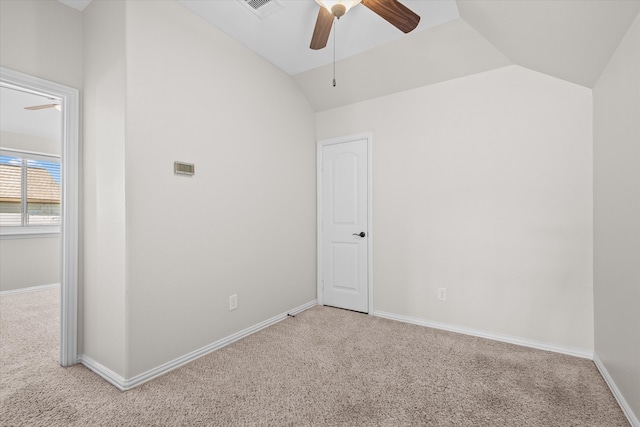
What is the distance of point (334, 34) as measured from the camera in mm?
2670

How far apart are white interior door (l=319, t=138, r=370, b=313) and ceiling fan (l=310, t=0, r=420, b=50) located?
159 cm

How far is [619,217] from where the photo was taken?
1808mm

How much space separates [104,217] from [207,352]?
1314 millimetres

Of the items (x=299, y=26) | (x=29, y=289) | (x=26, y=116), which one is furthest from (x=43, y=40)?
(x=29, y=289)

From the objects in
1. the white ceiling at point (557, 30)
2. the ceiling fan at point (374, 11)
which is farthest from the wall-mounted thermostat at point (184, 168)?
the white ceiling at point (557, 30)

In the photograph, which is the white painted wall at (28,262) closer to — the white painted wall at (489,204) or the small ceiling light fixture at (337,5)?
the white painted wall at (489,204)

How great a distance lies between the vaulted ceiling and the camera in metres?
1.80

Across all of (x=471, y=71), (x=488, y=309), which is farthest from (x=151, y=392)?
(x=471, y=71)

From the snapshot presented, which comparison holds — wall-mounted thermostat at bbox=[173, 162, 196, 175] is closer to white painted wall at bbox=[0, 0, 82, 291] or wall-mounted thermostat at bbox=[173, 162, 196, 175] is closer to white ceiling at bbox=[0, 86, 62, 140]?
white painted wall at bbox=[0, 0, 82, 291]

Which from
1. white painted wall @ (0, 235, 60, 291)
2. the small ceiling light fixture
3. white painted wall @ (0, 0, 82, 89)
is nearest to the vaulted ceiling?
white painted wall @ (0, 0, 82, 89)

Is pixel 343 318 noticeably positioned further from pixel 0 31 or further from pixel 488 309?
pixel 0 31

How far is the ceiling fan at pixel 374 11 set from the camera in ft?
5.77

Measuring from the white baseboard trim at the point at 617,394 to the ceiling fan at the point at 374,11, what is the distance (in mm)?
2552

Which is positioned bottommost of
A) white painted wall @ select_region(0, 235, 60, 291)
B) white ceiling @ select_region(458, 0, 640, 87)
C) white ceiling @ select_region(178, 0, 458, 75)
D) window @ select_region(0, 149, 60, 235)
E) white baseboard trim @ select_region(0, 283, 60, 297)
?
white baseboard trim @ select_region(0, 283, 60, 297)
